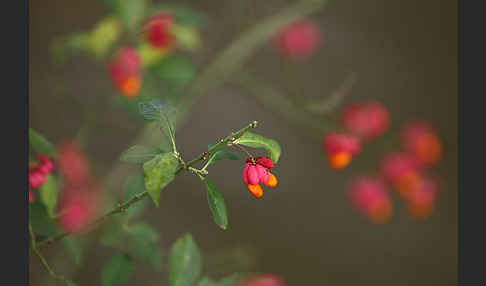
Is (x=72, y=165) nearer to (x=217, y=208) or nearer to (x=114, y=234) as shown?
(x=114, y=234)

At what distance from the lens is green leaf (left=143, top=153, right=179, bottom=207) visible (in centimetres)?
46

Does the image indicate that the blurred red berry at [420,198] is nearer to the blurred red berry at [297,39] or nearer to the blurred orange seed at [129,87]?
the blurred red berry at [297,39]

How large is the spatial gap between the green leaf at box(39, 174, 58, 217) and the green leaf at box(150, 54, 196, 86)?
0.37 meters

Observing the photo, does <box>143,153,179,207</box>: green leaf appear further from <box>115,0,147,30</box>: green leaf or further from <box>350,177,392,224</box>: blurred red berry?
<box>350,177,392,224</box>: blurred red berry

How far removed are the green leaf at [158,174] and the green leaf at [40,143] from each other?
0.23 meters

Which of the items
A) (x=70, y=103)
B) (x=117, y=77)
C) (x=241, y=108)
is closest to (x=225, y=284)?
(x=117, y=77)

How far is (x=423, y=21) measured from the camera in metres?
1.77

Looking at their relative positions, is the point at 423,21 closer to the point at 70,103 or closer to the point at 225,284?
the point at 70,103

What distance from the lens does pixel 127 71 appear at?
942 mm

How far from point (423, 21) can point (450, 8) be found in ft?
0.34

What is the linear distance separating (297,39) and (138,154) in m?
1.17

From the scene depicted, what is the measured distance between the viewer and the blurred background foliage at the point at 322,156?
5.33ft

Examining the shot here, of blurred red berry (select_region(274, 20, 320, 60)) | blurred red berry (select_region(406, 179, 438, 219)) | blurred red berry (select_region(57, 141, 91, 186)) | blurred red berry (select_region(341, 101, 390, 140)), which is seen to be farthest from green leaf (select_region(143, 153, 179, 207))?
blurred red berry (select_region(274, 20, 320, 60))

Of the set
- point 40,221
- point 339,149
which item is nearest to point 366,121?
point 339,149
